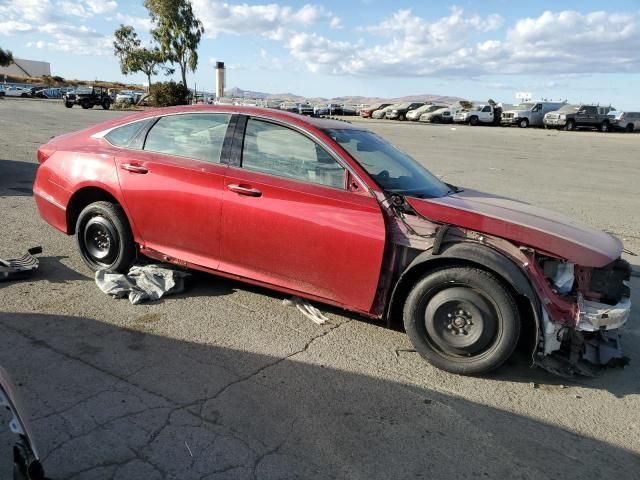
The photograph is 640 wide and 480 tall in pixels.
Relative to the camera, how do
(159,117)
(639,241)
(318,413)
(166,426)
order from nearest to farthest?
1. (166,426)
2. (318,413)
3. (159,117)
4. (639,241)

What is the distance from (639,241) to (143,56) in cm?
6011

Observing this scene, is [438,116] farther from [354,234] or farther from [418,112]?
[354,234]

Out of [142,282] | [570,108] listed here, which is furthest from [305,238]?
[570,108]

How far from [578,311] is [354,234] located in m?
1.56

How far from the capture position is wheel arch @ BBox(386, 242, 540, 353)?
3.47 m

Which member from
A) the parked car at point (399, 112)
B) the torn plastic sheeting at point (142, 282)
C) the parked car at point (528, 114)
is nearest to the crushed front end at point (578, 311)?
the torn plastic sheeting at point (142, 282)

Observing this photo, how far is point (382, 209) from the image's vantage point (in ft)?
12.6

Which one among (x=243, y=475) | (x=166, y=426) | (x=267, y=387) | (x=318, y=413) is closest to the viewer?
(x=243, y=475)

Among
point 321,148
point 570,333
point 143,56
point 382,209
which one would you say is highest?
point 143,56

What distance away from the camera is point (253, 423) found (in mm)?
3031

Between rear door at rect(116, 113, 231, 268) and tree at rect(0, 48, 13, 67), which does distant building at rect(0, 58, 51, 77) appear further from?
rear door at rect(116, 113, 231, 268)

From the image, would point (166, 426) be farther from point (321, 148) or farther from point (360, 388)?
point (321, 148)

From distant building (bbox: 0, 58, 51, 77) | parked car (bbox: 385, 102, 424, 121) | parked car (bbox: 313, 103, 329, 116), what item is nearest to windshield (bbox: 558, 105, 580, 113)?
parked car (bbox: 385, 102, 424, 121)

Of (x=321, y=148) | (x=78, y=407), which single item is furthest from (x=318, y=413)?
(x=321, y=148)
